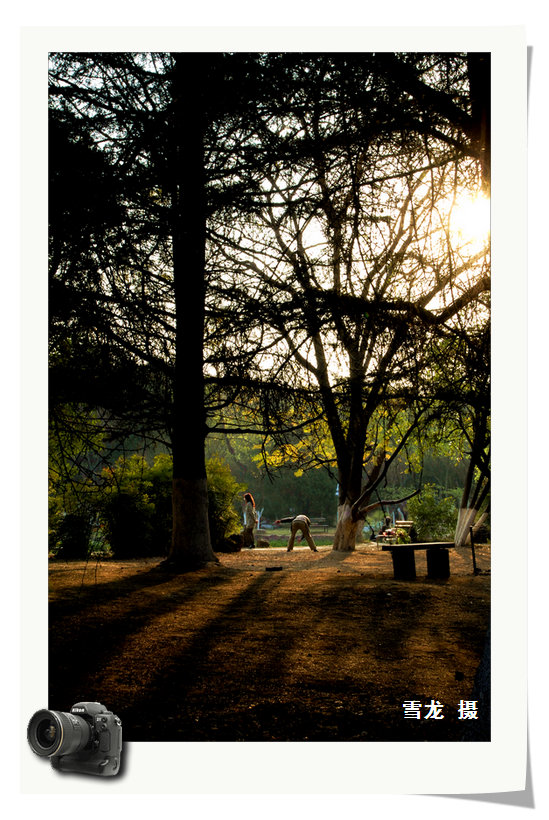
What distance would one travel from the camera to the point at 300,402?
2.94 m

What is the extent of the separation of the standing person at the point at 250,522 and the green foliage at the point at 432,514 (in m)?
0.82

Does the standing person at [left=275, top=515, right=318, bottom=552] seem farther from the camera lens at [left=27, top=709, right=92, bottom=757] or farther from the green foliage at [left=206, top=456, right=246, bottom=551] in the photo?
the camera lens at [left=27, top=709, right=92, bottom=757]

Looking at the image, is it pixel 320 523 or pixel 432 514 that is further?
pixel 432 514

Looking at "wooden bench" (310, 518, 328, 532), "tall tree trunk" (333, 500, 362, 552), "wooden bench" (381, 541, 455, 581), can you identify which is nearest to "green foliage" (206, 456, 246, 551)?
"wooden bench" (310, 518, 328, 532)

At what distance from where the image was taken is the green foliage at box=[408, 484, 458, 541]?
10.0ft

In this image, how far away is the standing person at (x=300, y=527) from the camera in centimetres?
292

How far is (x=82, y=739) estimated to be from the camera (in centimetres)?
220

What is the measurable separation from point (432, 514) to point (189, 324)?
1598mm

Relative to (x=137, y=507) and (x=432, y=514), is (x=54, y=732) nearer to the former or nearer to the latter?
(x=137, y=507)

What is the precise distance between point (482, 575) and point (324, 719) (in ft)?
3.36

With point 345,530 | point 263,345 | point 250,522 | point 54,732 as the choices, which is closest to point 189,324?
point 263,345

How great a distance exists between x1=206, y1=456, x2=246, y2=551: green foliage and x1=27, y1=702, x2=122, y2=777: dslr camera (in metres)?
0.94
